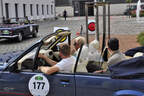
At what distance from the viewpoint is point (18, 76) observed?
13.1ft

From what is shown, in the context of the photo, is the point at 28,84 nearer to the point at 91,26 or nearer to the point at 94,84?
the point at 94,84

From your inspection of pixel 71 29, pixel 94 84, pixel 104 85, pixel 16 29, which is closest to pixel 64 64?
pixel 94 84

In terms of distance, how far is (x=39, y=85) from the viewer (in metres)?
3.81

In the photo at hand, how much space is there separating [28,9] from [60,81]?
115 feet

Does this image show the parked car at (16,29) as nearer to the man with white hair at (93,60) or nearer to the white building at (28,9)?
the man with white hair at (93,60)

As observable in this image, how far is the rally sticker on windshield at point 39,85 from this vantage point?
3.80 metres

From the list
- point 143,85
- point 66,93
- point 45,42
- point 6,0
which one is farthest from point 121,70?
point 6,0

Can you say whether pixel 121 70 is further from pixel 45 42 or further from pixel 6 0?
pixel 6 0

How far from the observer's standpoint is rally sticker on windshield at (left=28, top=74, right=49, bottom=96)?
3.80m

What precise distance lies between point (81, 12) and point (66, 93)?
5763cm

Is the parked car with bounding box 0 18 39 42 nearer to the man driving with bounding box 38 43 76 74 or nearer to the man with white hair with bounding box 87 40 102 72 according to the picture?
the man with white hair with bounding box 87 40 102 72

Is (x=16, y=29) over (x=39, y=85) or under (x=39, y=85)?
over

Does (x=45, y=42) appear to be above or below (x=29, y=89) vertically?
above

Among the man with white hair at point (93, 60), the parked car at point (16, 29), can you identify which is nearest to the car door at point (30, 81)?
the man with white hair at point (93, 60)
